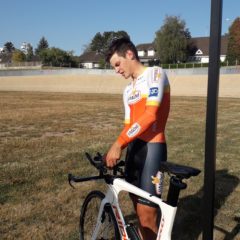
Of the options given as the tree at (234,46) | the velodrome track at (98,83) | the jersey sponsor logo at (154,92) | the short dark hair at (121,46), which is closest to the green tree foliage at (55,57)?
the tree at (234,46)

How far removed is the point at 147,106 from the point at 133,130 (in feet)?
0.71

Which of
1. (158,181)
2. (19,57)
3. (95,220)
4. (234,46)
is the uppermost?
(234,46)

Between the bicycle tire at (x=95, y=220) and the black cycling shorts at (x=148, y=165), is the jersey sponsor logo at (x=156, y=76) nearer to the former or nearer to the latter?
the black cycling shorts at (x=148, y=165)

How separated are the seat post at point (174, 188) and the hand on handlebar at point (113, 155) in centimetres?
51

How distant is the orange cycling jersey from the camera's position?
343cm

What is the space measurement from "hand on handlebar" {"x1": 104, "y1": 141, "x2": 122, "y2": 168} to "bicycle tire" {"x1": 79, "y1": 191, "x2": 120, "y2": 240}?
1.62 feet

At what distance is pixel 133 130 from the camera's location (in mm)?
3424

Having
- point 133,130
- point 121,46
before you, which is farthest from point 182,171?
point 121,46

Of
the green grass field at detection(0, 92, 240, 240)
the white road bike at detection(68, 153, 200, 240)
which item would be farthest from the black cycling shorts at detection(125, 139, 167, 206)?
the green grass field at detection(0, 92, 240, 240)

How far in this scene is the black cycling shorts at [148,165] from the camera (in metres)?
3.69

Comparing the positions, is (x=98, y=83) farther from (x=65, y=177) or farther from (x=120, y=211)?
(x=120, y=211)

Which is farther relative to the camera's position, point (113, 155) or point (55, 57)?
point (55, 57)

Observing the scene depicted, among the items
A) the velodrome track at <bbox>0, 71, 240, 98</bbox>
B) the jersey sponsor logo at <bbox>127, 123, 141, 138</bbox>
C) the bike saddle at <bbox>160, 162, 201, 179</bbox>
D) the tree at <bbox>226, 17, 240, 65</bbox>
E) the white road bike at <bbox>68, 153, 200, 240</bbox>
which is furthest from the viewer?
the tree at <bbox>226, 17, 240, 65</bbox>

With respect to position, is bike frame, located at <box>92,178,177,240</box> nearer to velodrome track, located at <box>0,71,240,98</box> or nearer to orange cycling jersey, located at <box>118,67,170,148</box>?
orange cycling jersey, located at <box>118,67,170,148</box>
